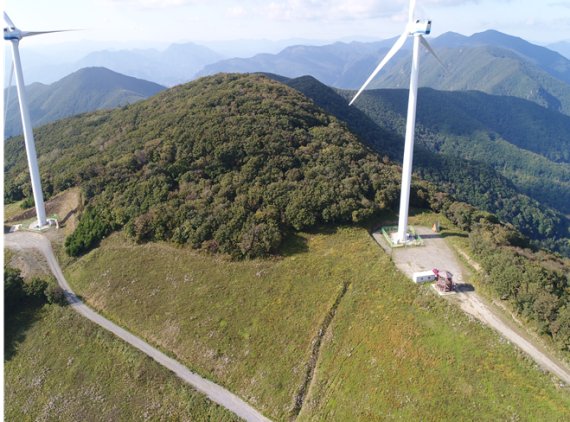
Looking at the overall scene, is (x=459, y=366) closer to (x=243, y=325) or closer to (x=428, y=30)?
(x=243, y=325)

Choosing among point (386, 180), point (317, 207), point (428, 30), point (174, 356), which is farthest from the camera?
point (386, 180)

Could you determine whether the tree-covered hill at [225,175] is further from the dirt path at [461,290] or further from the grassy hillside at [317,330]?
the dirt path at [461,290]

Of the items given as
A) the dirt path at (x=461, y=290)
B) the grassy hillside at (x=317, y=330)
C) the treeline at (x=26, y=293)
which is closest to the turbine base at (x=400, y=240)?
the dirt path at (x=461, y=290)

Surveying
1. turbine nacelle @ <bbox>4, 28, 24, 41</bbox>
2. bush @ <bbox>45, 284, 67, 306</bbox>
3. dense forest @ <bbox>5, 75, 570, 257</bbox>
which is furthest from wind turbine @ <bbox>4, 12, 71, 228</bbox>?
bush @ <bbox>45, 284, 67, 306</bbox>

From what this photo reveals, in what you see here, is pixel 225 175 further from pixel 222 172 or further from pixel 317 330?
pixel 317 330

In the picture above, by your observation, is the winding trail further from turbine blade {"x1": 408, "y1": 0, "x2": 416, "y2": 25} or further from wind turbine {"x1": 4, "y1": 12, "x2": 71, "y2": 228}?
turbine blade {"x1": 408, "y1": 0, "x2": 416, "y2": 25}

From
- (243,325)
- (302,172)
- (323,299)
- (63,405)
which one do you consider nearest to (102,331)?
(63,405)

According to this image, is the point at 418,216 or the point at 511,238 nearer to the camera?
the point at 511,238
